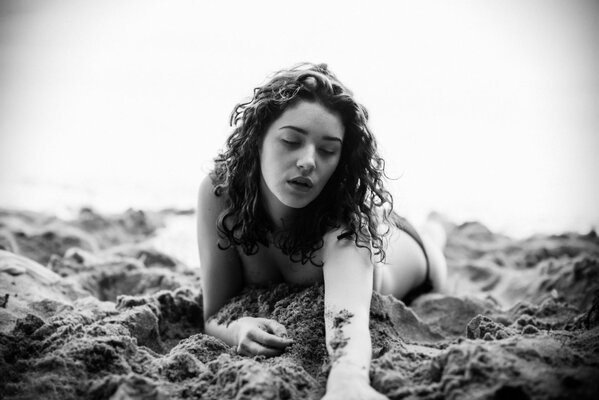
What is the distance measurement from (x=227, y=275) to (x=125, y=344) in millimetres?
688

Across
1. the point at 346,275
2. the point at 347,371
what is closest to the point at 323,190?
the point at 346,275

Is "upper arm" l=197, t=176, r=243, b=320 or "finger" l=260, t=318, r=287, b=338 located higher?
"upper arm" l=197, t=176, r=243, b=320

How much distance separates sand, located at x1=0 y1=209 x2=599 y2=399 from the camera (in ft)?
4.21

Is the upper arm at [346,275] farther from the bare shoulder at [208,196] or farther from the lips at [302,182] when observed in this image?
the bare shoulder at [208,196]

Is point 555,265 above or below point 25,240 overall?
above

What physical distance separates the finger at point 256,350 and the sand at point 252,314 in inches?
1.6

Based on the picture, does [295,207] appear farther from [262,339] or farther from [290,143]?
[262,339]

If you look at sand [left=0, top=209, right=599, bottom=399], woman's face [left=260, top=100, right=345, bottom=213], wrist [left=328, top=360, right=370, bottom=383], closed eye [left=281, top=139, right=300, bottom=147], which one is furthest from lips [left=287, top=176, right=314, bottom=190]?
wrist [left=328, top=360, right=370, bottom=383]

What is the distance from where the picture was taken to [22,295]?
7.19 ft

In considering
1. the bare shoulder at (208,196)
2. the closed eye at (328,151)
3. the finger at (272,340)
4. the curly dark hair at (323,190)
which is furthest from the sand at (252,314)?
the closed eye at (328,151)

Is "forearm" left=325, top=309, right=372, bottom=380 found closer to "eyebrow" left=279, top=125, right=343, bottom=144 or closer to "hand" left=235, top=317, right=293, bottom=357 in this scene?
"hand" left=235, top=317, right=293, bottom=357

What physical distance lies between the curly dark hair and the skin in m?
0.04

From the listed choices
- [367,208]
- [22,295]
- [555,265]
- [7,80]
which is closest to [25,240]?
[22,295]

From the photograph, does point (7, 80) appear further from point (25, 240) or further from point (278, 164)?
point (278, 164)
